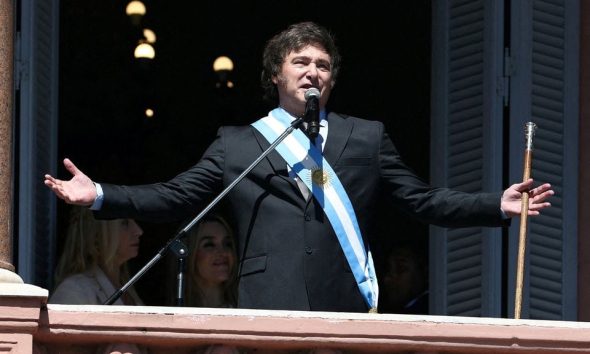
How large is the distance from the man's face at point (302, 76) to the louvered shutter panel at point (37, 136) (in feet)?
5.51

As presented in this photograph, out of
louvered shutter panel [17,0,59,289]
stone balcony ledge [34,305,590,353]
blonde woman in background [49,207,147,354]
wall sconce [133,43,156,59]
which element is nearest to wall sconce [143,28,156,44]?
wall sconce [133,43,156,59]

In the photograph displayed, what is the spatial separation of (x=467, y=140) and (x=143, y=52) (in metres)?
4.48

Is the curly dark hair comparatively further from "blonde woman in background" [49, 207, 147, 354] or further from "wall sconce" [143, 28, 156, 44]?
"wall sconce" [143, 28, 156, 44]

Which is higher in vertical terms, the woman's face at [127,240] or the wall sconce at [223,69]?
the wall sconce at [223,69]

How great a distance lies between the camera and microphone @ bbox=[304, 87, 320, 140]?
30.3 ft

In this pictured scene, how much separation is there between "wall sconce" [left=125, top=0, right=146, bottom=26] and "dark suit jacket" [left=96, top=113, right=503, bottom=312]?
5.92 metres

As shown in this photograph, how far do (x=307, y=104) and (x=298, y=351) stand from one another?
96 cm

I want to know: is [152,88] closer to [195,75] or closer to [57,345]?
[195,75]

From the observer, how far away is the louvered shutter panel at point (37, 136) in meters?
10.9

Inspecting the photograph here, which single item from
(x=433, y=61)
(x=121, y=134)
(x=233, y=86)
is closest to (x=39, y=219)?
(x=433, y=61)

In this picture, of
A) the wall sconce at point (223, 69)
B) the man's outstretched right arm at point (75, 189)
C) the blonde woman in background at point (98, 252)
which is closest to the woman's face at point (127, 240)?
the blonde woman in background at point (98, 252)

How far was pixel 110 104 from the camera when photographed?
601 inches

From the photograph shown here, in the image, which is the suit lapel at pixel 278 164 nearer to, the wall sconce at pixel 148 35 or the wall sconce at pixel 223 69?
the wall sconce at pixel 148 35

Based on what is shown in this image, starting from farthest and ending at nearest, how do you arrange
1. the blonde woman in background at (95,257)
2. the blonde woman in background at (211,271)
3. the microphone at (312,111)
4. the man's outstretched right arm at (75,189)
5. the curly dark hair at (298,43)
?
the blonde woman in background at (211,271), the blonde woman in background at (95,257), the curly dark hair at (298,43), the microphone at (312,111), the man's outstretched right arm at (75,189)
